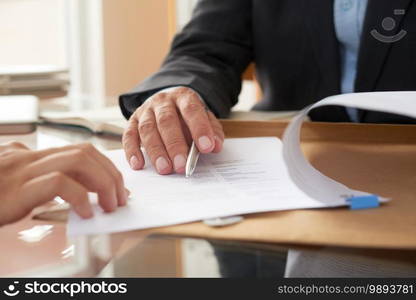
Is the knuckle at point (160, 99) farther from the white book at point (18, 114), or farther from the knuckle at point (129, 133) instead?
the white book at point (18, 114)

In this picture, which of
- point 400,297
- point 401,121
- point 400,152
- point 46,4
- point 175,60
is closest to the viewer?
point 400,297

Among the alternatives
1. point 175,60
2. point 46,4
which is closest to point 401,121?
point 175,60

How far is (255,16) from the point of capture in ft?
3.76

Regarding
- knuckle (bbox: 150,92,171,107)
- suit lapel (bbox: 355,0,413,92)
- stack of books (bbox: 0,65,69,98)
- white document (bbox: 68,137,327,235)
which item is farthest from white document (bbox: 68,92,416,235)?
stack of books (bbox: 0,65,69,98)

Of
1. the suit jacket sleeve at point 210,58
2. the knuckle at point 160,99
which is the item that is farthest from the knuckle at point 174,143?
the suit jacket sleeve at point 210,58

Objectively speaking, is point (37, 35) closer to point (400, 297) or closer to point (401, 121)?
point (401, 121)

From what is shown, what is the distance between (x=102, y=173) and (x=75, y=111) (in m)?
0.58

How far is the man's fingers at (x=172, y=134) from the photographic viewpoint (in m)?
0.62

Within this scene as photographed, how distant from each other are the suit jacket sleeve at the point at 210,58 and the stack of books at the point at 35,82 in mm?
265

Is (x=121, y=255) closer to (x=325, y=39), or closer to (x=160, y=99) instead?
(x=160, y=99)

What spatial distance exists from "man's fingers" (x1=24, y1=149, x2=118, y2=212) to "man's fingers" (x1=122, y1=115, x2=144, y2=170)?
0.13 meters

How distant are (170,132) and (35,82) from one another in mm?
621

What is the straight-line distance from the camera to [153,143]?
2.13 ft

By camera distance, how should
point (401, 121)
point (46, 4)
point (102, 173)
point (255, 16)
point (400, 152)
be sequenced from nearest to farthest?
1. point (102, 173)
2. point (400, 152)
3. point (401, 121)
4. point (255, 16)
5. point (46, 4)
